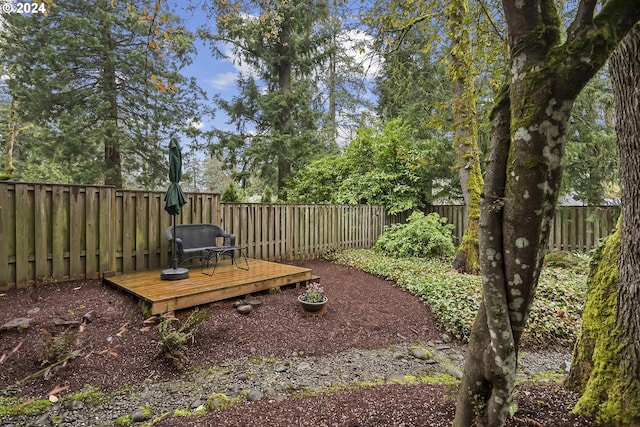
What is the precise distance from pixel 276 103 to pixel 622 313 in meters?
11.7

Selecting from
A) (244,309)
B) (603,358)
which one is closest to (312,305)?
(244,309)

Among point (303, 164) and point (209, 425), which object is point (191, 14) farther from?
point (303, 164)

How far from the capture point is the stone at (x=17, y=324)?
3.16 metres

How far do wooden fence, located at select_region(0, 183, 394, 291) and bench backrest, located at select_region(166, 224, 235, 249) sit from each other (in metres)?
0.41

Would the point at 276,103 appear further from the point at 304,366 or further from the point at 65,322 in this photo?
the point at 304,366

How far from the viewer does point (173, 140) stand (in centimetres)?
456

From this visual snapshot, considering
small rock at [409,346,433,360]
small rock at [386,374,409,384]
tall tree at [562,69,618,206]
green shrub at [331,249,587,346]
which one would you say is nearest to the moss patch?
small rock at [386,374,409,384]

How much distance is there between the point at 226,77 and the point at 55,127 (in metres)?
6.23

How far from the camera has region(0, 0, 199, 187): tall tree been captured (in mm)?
10008

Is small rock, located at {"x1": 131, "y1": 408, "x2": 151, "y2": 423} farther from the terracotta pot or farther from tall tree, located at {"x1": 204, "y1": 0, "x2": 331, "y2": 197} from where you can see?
tall tree, located at {"x1": 204, "y1": 0, "x2": 331, "y2": 197}

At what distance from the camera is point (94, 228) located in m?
4.87

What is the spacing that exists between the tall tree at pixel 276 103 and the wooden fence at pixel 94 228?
5173 mm

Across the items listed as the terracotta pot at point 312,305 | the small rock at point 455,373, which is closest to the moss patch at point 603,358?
the small rock at point 455,373

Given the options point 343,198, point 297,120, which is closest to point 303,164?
point 297,120
